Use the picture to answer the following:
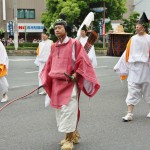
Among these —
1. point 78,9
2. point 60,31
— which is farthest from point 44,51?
point 78,9

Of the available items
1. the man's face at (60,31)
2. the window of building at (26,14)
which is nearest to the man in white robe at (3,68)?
the man's face at (60,31)

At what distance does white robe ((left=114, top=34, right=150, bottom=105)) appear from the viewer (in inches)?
261

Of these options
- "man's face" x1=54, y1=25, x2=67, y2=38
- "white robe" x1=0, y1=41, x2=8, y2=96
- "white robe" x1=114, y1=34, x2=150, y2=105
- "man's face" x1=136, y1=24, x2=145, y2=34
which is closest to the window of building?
"white robe" x1=0, y1=41, x2=8, y2=96

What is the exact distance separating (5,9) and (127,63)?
42.5 m

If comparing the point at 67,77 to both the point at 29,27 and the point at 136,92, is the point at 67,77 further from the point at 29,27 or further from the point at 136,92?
the point at 29,27

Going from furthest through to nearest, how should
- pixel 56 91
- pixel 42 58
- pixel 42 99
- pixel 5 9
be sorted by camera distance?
pixel 5 9
pixel 42 58
pixel 42 99
pixel 56 91

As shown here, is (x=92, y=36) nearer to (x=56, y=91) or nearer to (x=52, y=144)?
(x=56, y=91)

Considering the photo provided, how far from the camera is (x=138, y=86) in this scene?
6859 millimetres

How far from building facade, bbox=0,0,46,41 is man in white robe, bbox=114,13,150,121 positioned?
41.8 metres

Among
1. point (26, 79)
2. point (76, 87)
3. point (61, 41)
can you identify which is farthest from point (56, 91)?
point (26, 79)

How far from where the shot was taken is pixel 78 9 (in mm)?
35375

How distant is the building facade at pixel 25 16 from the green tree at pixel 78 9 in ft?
35.4

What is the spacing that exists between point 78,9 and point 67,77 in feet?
102

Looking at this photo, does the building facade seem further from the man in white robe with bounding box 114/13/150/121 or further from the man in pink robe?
the man in pink robe
